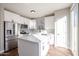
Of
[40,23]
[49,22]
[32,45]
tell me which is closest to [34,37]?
[32,45]

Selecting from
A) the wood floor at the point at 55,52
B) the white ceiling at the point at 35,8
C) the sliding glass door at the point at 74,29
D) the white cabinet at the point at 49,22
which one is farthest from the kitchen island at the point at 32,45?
the sliding glass door at the point at 74,29

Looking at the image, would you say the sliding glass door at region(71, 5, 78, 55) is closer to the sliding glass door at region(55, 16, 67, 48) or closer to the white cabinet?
the sliding glass door at region(55, 16, 67, 48)

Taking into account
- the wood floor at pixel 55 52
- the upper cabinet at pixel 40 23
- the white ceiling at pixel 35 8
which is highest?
the white ceiling at pixel 35 8

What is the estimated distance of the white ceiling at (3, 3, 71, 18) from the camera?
90.7 inches

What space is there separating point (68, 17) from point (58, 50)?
0.85 metres

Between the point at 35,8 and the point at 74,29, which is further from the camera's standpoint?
the point at 74,29

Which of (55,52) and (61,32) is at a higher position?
(61,32)

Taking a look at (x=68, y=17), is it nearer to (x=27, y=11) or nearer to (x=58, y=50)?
(x=58, y=50)

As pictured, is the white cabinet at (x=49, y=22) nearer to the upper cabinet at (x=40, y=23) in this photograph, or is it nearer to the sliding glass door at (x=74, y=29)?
the upper cabinet at (x=40, y=23)

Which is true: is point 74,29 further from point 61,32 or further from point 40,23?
point 40,23

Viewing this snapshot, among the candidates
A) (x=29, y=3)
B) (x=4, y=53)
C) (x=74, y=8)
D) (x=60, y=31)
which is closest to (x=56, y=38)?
(x=60, y=31)

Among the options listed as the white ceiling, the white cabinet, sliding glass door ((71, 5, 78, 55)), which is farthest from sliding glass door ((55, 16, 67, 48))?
the white ceiling

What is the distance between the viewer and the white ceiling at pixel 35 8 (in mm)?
2305

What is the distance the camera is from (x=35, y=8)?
2.37m
